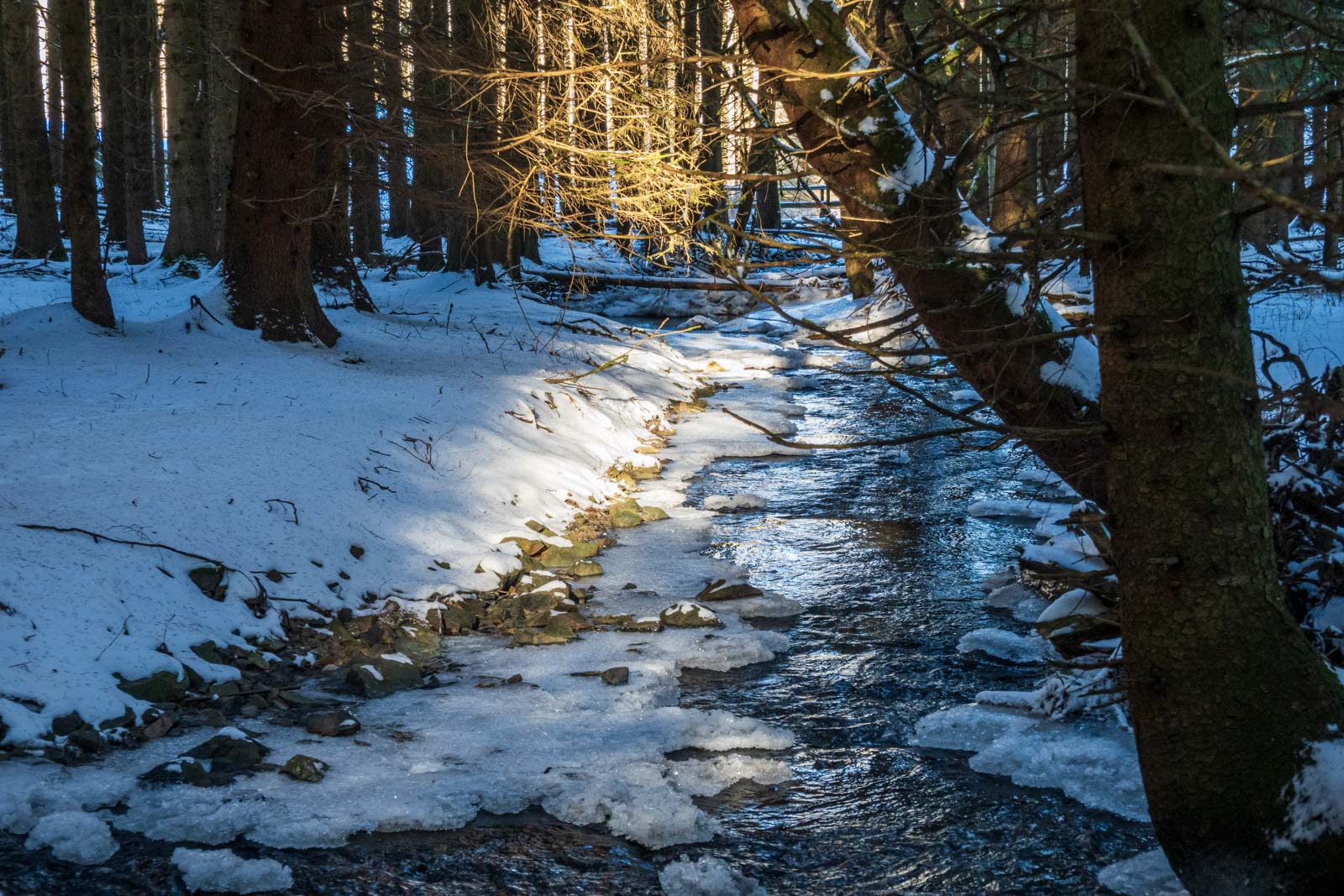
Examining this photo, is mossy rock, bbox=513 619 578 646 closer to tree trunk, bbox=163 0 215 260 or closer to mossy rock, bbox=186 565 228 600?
mossy rock, bbox=186 565 228 600

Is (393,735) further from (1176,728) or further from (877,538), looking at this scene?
(877,538)

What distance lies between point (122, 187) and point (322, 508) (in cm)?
1643

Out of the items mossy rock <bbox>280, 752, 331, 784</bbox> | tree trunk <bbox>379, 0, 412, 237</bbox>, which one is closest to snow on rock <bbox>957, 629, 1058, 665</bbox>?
mossy rock <bbox>280, 752, 331, 784</bbox>

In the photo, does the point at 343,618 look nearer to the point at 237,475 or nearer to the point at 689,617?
the point at 237,475

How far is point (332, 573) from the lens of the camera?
5523 mm

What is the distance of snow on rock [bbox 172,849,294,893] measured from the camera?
3.12 metres

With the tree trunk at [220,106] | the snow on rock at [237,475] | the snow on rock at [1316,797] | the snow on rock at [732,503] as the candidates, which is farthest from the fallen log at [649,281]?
the snow on rock at [1316,797]

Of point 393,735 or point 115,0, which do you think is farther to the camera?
point 115,0

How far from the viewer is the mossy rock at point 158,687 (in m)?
4.17

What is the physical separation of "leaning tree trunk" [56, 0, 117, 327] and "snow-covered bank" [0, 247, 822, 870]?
71cm

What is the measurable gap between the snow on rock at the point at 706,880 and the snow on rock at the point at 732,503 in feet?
15.5

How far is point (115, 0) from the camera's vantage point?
802 inches

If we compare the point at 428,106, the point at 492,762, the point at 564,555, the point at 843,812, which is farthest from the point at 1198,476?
the point at 428,106

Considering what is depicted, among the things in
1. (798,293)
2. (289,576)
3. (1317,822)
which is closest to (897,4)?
(1317,822)
